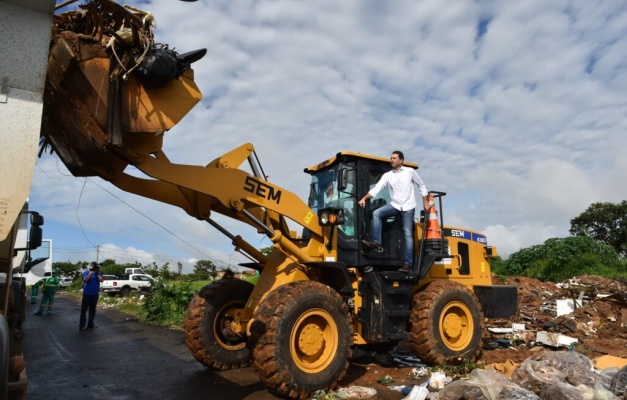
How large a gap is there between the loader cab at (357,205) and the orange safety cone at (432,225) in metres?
0.50

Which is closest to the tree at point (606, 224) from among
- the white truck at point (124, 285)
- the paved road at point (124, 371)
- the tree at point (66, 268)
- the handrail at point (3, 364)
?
the white truck at point (124, 285)

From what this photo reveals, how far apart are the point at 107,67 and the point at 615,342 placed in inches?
382

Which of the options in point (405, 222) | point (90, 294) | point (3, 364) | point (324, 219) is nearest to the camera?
point (3, 364)

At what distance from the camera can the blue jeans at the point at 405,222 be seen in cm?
Result: 665

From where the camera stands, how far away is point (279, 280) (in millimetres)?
6246

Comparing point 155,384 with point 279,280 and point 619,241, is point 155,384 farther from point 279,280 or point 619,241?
point 619,241

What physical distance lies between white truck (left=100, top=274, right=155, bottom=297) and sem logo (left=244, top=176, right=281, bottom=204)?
1026 inches

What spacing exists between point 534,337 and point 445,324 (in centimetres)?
321

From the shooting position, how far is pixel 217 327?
270 inches

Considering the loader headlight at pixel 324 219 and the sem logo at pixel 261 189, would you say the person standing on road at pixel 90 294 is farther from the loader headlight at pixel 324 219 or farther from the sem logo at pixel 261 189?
the loader headlight at pixel 324 219

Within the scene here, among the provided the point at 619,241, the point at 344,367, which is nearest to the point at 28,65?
the point at 344,367

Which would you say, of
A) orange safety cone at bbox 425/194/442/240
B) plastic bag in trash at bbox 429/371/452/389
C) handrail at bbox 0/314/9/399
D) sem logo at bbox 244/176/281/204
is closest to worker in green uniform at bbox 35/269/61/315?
sem logo at bbox 244/176/281/204

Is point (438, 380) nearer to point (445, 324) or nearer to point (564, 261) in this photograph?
point (445, 324)

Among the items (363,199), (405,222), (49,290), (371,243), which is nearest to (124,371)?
(371,243)
